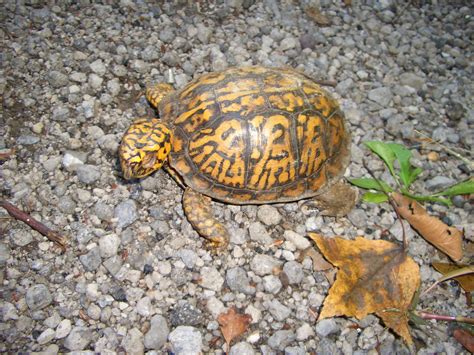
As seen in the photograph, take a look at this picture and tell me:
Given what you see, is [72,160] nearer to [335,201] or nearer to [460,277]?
[335,201]

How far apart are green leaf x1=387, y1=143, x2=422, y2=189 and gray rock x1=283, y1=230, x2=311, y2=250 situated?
116 cm

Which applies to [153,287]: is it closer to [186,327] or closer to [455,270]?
[186,327]

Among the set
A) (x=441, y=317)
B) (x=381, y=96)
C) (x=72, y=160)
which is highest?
(x=381, y=96)

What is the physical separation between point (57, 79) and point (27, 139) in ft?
2.32

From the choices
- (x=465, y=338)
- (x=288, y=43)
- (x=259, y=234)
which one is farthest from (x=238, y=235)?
(x=288, y=43)

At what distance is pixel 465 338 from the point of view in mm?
3102

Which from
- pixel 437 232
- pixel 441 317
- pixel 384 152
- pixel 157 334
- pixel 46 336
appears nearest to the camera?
pixel 46 336

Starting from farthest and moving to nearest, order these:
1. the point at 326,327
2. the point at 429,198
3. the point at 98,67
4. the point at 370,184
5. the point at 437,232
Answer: the point at 98,67 → the point at 370,184 → the point at 429,198 → the point at 437,232 → the point at 326,327

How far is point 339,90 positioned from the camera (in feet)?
14.5

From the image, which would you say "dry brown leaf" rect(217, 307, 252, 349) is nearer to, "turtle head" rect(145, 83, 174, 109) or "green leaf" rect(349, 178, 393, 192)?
"green leaf" rect(349, 178, 393, 192)

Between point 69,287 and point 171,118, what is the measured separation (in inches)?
60.3

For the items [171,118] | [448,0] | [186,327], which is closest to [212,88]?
[171,118]

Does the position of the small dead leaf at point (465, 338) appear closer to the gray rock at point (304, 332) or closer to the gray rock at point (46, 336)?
Result: the gray rock at point (304, 332)

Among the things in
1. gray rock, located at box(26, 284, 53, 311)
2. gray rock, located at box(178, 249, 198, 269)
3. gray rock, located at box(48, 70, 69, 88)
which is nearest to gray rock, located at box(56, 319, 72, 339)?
gray rock, located at box(26, 284, 53, 311)
